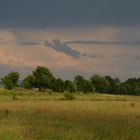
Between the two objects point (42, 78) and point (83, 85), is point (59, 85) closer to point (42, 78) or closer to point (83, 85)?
point (42, 78)

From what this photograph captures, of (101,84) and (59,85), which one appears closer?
(59,85)

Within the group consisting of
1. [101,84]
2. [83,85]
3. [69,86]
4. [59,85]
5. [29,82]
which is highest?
[101,84]

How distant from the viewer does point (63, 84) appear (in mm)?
135125

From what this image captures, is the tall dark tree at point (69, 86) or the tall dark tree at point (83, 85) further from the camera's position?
the tall dark tree at point (83, 85)

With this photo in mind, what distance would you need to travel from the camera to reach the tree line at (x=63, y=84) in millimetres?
135125

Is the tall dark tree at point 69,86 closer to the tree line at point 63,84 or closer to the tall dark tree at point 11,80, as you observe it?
the tree line at point 63,84

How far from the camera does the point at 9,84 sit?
13975 cm

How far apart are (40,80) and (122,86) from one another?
3571 cm

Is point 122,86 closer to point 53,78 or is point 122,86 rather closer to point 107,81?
point 107,81

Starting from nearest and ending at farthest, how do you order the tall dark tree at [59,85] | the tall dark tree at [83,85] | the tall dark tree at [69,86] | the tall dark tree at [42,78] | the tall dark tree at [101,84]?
the tall dark tree at [69,86]
the tall dark tree at [59,85]
the tall dark tree at [42,78]
the tall dark tree at [83,85]
the tall dark tree at [101,84]

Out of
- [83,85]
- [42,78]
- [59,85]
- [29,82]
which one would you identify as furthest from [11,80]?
[83,85]

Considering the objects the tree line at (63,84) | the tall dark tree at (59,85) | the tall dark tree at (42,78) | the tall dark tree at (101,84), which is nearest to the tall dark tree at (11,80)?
the tree line at (63,84)

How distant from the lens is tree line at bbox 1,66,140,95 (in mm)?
135125

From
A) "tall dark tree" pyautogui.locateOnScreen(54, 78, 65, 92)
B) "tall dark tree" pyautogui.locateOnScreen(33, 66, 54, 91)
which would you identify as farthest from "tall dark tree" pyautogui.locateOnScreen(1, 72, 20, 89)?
"tall dark tree" pyautogui.locateOnScreen(54, 78, 65, 92)
